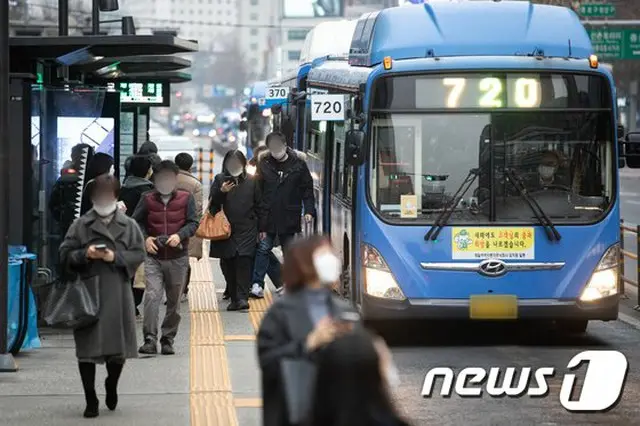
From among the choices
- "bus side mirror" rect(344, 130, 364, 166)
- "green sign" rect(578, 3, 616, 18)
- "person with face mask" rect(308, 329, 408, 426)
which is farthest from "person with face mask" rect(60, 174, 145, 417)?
"green sign" rect(578, 3, 616, 18)

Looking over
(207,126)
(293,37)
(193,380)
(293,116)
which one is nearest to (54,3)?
(293,116)

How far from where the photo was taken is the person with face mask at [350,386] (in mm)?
5496

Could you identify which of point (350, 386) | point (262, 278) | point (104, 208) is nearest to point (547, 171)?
point (262, 278)

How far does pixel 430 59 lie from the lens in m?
14.5

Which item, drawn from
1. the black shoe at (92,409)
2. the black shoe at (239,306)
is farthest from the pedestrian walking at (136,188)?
the black shoe at (92,409)

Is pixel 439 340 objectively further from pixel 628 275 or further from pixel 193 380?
pixel 628 275

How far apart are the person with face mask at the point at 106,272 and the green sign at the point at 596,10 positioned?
31.5m

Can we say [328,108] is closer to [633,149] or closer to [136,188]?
[136,188]

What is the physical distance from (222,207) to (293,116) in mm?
9861

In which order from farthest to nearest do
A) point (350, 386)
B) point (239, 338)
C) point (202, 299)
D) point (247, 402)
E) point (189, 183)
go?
point (202, 299), point (189, 183), point (239, 338), point (247, 402), point (350, 386)

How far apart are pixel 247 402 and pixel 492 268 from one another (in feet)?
11.6

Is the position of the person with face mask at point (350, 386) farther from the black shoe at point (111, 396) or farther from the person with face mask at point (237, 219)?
the person with face mask at point (237, 219)

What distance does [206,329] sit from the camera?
1544 cm

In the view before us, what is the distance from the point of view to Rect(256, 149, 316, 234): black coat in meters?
17.4
